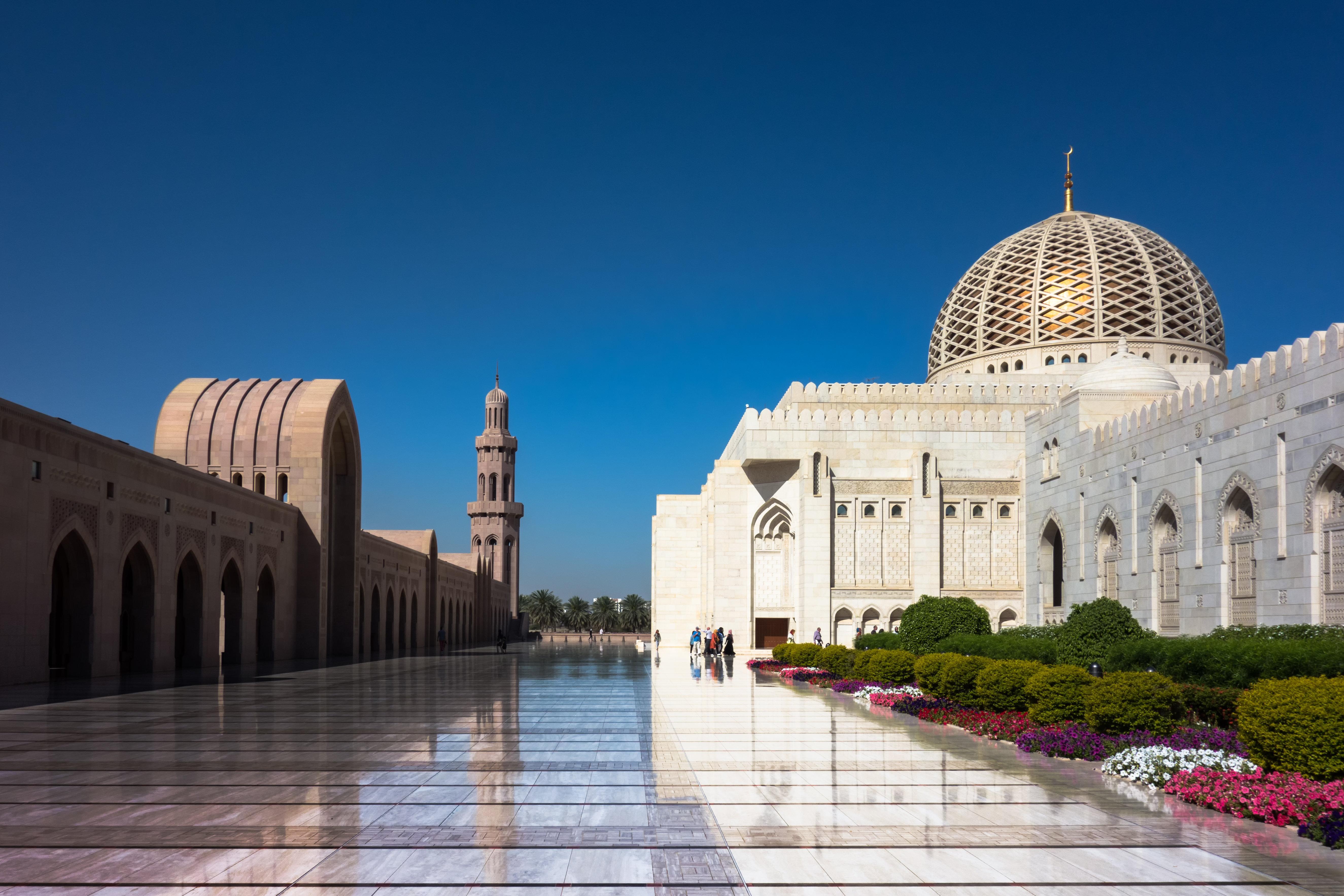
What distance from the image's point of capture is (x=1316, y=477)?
1698 centimetres

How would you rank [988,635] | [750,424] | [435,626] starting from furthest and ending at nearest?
[435,626]
[750,424]
[988,635]

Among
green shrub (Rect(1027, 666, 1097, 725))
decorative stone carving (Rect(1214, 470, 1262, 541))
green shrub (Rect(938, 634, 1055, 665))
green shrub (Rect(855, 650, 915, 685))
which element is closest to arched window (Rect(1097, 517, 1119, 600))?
decorative stone carving (Rect(1214, 470, 1262, 541))

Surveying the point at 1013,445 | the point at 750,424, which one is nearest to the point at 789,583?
the point at 750,424

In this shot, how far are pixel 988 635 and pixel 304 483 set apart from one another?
17286 mm

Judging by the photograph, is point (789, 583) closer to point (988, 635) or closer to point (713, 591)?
point (713, 591)

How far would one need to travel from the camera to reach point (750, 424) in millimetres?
29703

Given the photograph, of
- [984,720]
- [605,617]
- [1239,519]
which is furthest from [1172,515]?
[605,617]

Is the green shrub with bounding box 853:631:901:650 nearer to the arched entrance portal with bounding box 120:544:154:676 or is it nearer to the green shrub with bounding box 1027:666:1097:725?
the green shrub with bounding box 1027:666:1097:725

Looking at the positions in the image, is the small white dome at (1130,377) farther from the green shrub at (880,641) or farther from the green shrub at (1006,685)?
the green shrub at (1006,685)

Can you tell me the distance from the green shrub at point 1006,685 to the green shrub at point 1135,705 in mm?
1464

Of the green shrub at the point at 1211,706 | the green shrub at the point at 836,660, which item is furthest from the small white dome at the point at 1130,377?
the green shrub at the point at 1211,706

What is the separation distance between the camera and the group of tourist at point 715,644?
2767cm

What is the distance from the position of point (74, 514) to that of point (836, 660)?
1245cm

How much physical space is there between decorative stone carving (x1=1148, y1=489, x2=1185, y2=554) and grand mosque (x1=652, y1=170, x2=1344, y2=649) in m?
0.07
